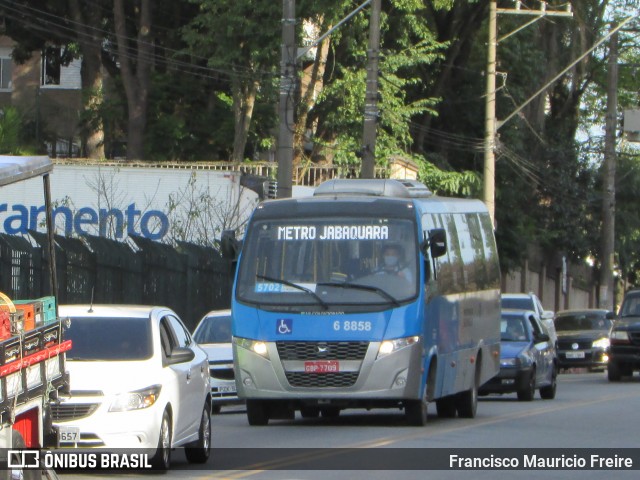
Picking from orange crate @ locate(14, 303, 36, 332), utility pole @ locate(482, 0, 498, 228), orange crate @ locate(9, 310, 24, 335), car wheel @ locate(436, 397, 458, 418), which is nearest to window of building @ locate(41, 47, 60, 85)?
utility pole @ locate(482, 0, 498, 228)

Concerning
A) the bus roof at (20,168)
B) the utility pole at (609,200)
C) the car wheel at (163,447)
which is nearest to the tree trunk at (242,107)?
the utility pole at (609,200)

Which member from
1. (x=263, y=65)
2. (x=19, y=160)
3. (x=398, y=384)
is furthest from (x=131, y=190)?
(x=19, y=160)

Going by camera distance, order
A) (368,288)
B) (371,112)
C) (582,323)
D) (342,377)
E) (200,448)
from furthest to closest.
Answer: (582,323)
(371,112)
(368,288)
(342,377)
(200,448)

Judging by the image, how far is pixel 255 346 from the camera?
1727 centimetres

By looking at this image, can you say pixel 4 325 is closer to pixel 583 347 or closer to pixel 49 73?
pixel 583 347

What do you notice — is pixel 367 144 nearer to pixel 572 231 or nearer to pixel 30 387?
pixel 30 387

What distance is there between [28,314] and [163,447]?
3.18 metres

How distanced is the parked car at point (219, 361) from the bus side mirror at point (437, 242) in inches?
180

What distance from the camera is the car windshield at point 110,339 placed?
1245 centimetres

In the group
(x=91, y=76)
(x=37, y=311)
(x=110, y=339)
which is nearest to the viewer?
(x=37, y=311)

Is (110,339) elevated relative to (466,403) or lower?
elevated

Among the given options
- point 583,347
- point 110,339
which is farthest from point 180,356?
point 583,347

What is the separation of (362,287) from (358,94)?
2160 cm

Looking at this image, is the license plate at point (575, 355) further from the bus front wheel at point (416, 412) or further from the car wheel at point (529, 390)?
the bus front wheel at point (416, 412)
